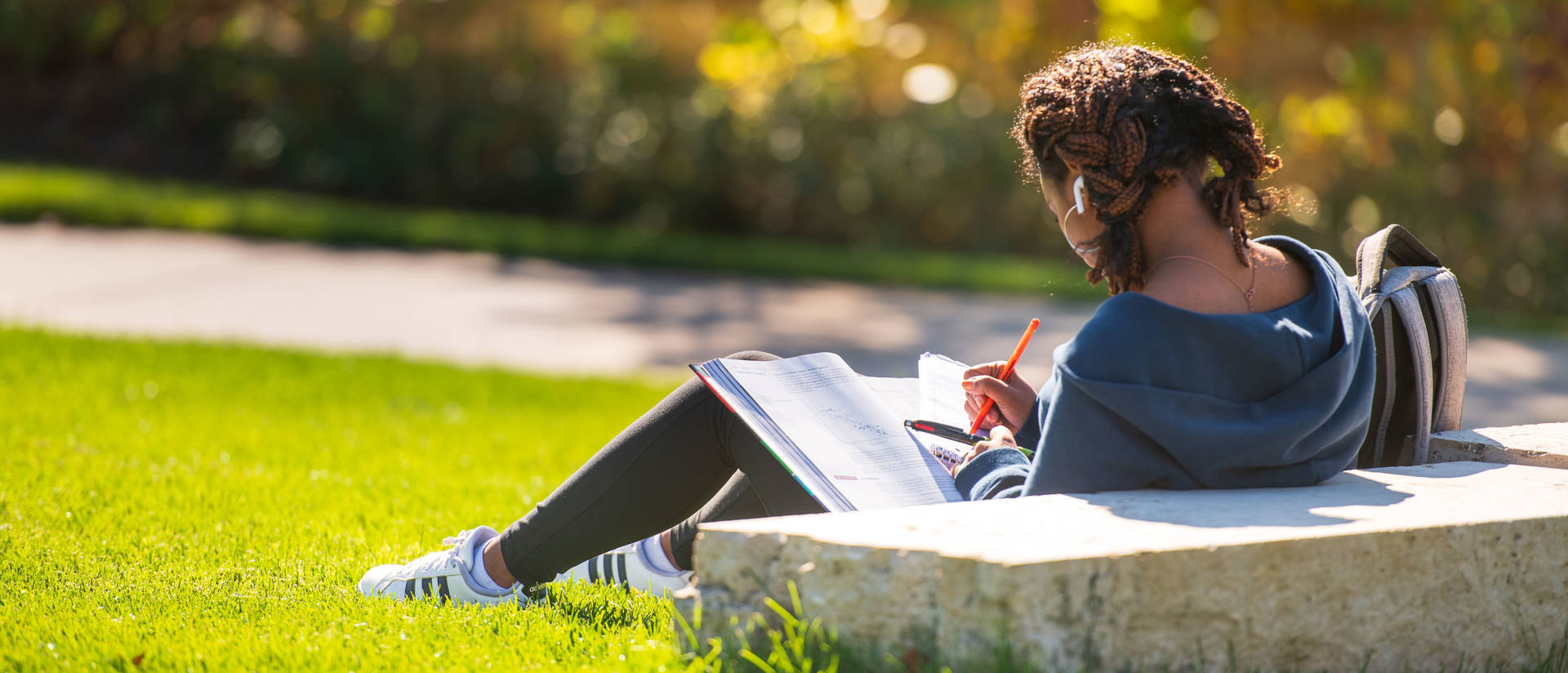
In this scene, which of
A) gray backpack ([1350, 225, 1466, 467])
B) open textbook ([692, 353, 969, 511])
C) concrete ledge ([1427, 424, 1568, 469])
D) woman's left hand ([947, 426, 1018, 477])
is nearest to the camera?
open textbook ([692, 353, 969, 511])

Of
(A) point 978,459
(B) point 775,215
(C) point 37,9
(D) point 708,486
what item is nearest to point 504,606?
(D) point 708,486

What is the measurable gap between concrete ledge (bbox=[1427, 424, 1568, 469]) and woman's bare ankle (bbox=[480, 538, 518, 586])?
2014mm

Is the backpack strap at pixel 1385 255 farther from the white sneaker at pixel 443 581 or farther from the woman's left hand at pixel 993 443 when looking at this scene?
the white sneaker at pixel 443 581

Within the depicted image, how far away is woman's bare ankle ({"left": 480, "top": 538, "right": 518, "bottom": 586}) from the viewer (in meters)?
2.91

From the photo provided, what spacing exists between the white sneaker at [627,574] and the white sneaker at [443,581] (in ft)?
0.76

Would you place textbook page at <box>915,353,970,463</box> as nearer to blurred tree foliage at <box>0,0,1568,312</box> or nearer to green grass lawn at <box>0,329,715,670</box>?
green grass lawn at <box>0,329,715,670</box>

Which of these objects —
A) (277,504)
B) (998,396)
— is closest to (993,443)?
(998,396)

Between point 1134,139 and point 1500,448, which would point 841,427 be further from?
point 1500,448

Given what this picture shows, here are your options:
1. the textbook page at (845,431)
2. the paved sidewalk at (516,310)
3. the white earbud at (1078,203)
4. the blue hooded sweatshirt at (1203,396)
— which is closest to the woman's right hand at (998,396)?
the textbook page at (845,431)

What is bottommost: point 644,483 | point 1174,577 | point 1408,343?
point 644,483

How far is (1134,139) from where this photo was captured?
92.0 inches

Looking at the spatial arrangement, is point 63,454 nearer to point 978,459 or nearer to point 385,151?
point 978,459

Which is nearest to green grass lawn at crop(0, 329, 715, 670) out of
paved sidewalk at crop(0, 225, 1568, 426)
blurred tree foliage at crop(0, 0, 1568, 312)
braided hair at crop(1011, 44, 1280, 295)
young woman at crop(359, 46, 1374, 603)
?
young woman at crop(359, 46, 1374, 603)

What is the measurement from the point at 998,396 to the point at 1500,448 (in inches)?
44.9
